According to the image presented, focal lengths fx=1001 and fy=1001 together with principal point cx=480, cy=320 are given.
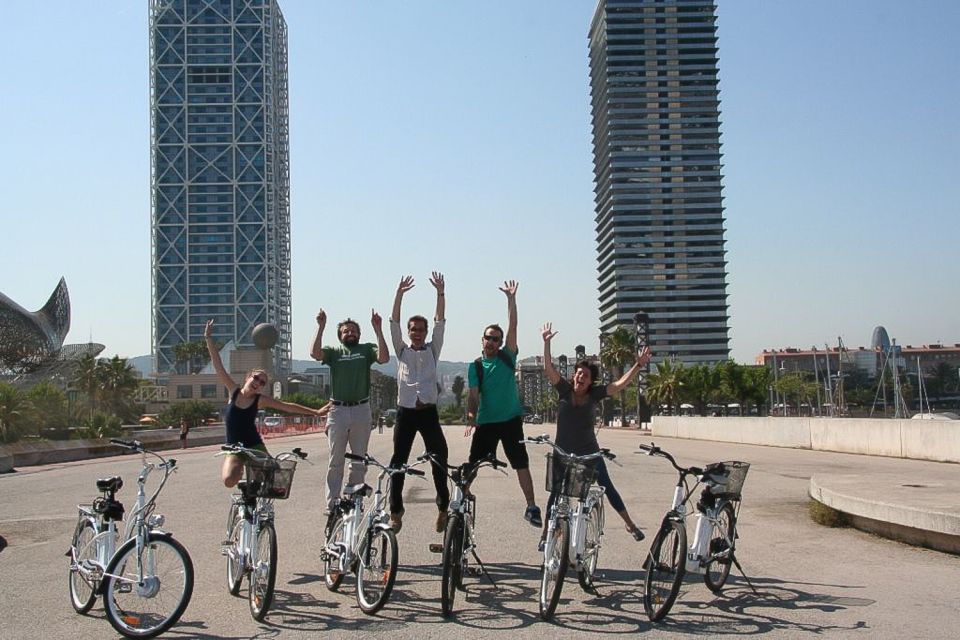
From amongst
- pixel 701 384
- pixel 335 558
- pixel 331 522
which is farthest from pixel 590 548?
pixel 701 384

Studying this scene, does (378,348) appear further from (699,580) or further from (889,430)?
(889,430)

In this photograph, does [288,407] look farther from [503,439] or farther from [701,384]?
[701,384]

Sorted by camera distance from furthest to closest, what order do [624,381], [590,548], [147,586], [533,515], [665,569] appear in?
[624,381], [533,515], [590,548], [665,569], [147,586]

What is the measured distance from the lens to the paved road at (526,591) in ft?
21.5

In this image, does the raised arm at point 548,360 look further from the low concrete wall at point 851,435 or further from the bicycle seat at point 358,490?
the low concrete wall at point 851,435

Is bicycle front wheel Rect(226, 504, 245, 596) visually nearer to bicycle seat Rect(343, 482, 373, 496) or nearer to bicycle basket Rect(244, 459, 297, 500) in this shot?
bicycle basket Rect(244, 459, 297, 500)

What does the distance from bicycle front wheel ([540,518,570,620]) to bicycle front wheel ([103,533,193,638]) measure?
2306 millimetres

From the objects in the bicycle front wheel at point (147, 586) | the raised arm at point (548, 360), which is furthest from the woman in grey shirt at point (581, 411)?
the bicycle front wheel at point (147, 586)

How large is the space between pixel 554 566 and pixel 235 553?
7.95 ft

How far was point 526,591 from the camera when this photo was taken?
7793 mm

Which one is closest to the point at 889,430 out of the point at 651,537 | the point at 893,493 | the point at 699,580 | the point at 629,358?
the point at 893,493

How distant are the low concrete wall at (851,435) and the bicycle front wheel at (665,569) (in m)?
16.6

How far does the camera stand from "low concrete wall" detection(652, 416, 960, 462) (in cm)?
2181

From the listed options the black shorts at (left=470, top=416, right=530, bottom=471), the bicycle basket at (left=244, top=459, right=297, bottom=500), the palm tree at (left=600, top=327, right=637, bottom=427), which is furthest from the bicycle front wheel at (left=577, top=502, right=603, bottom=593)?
the palm tree at (left=600, top=327, right=637, bottom=427)
